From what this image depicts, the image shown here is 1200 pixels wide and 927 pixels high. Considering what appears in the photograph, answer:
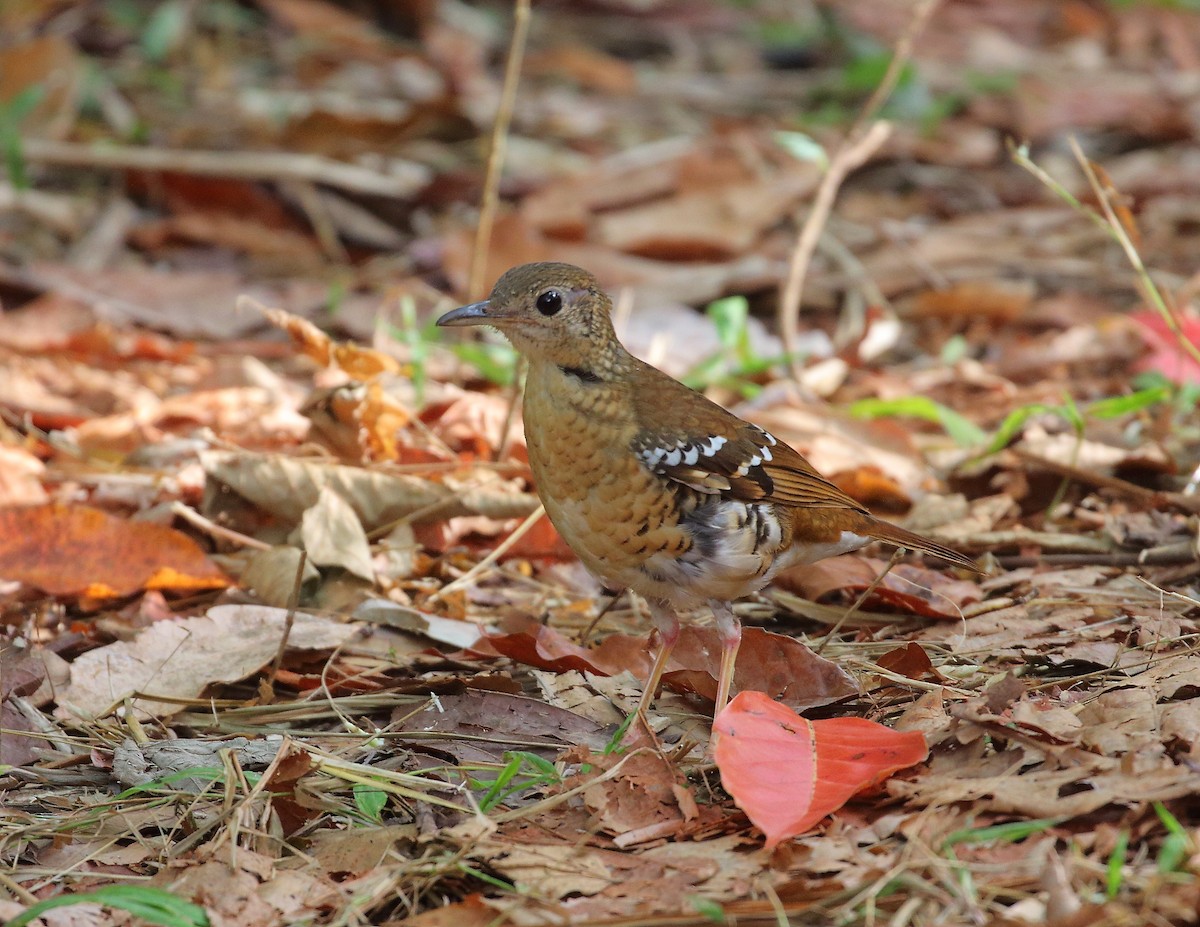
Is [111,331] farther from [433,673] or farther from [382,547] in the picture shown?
[433,673]

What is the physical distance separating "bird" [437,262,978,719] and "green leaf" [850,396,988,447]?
4.85 feet

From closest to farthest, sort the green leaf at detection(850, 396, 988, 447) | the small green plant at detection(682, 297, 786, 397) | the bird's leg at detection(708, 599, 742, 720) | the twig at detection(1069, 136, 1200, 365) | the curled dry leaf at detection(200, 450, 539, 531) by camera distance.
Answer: the bird's leg at detection(708, 599, 742, 720) < the twig at detection(1069, 136, 1200, 365) < the curled dry leaf at detection(200, 450, 539, 531) < the green leaf at detection(850, 396, 988, 447) < the small green plant at detection(682, 297, 786, 397)

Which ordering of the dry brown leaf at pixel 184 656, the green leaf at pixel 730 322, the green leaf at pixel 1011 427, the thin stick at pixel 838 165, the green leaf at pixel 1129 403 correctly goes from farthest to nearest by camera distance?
the green leaf at pixel 730 322
the thin stick at pixel 838 165
the green leaf at pixel 1129 403
the green leaf at pixel 1011 427
the dry brown leaf at pixel 184 656

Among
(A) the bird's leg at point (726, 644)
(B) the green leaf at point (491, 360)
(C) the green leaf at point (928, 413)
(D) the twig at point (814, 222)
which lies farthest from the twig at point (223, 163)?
(A) the bird's leg at point (726, 644)

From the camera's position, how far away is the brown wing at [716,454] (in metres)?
3.78

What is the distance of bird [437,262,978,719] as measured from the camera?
12.2 feet

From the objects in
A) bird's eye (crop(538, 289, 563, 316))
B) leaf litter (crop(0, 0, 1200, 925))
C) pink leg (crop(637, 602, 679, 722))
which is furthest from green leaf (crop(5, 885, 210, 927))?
bird's eye (crop(538, 289, 563, 316))

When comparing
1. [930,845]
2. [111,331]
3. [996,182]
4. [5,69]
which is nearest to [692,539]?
[930,845]

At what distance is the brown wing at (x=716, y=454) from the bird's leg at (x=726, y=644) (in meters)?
0.32

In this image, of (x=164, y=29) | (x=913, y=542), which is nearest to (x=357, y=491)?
(x=913, y=542)

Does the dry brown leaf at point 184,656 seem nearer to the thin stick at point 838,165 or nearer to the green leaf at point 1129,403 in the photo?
the thin stick at point 838,165

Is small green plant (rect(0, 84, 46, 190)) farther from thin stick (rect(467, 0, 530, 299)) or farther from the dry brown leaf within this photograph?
the dry brown leaf

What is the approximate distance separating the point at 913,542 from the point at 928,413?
1.56 meters

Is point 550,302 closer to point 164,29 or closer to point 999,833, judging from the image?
point 999,833
